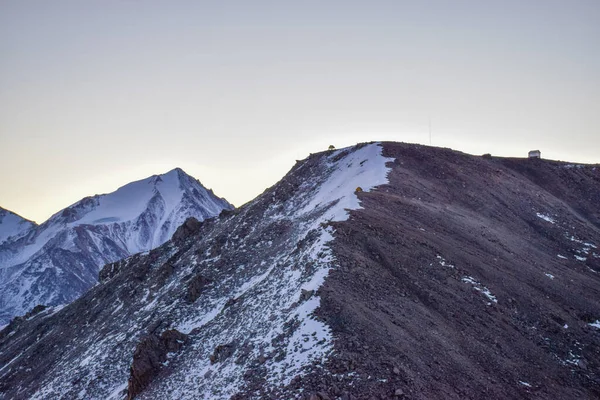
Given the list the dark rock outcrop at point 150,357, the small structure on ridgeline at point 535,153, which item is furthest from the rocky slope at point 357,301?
the small structure on ridgeline at point 535,153

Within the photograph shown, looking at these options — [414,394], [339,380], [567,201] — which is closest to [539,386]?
[414,394]

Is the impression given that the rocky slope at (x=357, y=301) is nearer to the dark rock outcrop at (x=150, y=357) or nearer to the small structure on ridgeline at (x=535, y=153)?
the dark rock outcrop at (x=150, y=357)

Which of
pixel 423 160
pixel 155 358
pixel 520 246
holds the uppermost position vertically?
pixel 423 160

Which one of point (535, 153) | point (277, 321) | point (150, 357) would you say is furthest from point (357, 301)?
point (535, 153)

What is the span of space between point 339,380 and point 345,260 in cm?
891

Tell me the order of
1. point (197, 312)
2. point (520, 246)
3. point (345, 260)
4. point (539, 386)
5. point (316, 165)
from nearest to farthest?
point (539, 386) → point (345, 260) → point (197, 312) → point (520, 246) → point (316, 165)

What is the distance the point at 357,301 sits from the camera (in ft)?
69.8

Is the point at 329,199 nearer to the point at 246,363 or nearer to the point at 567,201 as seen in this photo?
the point at 246,363

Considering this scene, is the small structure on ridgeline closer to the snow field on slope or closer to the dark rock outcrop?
the snow field on slope

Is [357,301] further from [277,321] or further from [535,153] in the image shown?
[535,153]

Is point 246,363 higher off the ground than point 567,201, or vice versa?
point 567,201

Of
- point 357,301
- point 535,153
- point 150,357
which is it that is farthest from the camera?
point 535,153

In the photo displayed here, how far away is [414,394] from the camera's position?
16188mm

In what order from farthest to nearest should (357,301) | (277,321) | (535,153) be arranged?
(535,153), (277,321), (357,301)
